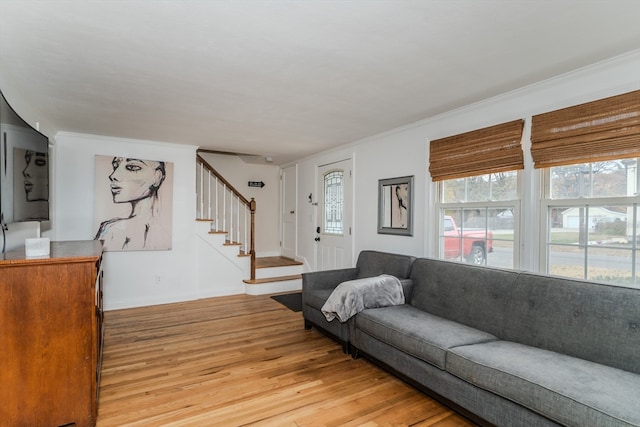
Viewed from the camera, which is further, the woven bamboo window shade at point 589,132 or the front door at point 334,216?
the front door at point 334,216

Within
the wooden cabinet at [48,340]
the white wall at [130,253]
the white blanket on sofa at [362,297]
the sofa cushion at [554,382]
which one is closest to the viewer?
the sofa cushion at [554,382]

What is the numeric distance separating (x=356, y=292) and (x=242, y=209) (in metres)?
4.15

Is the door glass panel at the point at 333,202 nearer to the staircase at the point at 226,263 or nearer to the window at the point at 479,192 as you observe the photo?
the staircase at the point at 226,263

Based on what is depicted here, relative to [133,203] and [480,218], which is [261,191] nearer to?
[133,203]

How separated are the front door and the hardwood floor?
1.56m

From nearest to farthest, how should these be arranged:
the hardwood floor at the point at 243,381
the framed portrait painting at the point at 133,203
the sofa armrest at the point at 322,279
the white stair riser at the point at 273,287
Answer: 1. the hardwood floor at the point at 243,381
2. the sofa armrest at the point at 322,279
3. the framed portrait painting at the point at 133,203
4. the white stair riser at the point at 273,287

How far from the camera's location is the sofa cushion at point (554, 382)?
57.9 inches

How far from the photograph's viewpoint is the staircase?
5184mm

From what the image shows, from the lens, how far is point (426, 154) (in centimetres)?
363

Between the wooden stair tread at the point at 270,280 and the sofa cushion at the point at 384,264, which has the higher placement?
the sofa cushion at the point at 384,264

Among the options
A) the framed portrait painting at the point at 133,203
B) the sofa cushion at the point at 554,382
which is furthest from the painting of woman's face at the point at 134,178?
Answer: the sofa cushion at the point at 554,382

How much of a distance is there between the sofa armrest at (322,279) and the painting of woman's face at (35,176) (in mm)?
2510

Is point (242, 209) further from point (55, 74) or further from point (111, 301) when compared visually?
point (55, 74)

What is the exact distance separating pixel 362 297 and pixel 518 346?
1224mm
